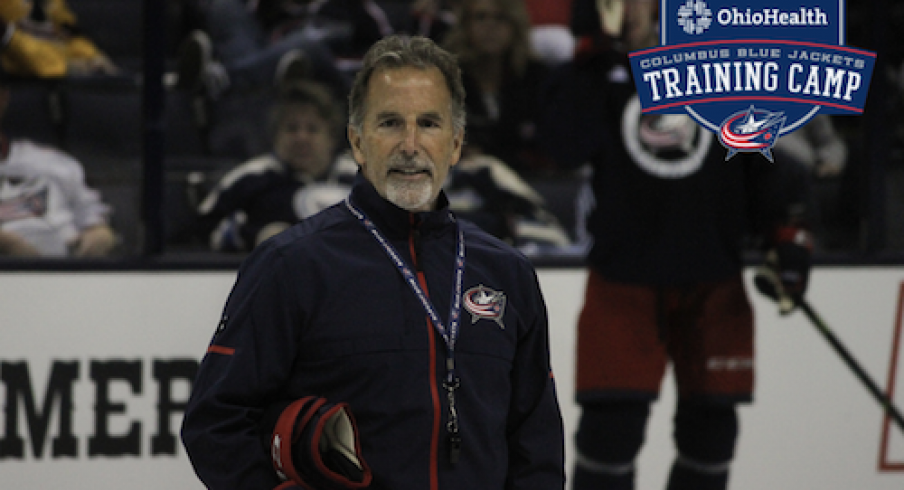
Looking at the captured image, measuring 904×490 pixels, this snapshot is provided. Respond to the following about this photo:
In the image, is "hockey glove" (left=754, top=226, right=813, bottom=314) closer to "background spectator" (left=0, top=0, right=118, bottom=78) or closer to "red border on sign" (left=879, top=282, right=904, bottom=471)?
"red border on sign" (left=879, top=282, right=904, bottom=471)

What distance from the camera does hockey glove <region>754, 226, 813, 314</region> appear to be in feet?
11.3

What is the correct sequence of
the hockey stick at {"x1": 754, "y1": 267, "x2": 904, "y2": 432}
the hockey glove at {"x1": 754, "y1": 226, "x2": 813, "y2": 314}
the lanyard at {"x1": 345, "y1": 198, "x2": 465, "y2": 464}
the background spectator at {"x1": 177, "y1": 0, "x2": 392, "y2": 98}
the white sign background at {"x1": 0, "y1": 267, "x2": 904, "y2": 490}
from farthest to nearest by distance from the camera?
the background spectator at {"x1": 177, "y1": 0, "x2": 392, "y2": 98} < the hockey stick at {"x1": 754, "y1": 267, "x2": 904, "y2": 432} < the hockey glove at {"x1": 754, "y1": 226, "x2": 813, "y2": 314} < the white sign background at {"x1": 0, "y1": 267, "x2": 904, "y2": 490} < the lanyard at {"x1": 345, "y1": 198, "x2": 465, "y2": 464}

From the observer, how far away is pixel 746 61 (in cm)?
275

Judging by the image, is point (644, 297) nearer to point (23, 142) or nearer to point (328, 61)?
point (328, 61)

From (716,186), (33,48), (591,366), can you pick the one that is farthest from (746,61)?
(33,48)

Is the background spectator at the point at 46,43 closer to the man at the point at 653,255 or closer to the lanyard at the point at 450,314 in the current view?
the man at the point at 653,255

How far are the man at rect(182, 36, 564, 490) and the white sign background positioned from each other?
1.58 meters

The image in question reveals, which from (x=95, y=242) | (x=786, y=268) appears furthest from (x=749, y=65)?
(x=95, y=242)

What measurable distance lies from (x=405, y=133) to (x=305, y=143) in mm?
1888

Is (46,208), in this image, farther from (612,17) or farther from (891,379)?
(891,379)

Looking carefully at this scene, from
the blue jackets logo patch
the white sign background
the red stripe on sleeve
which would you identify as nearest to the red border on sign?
the white sign background

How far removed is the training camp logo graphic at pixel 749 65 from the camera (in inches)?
109

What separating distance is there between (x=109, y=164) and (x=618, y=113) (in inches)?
61.8

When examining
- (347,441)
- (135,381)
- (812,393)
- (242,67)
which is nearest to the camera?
(347,441)
